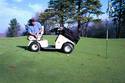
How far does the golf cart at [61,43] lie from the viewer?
49.6ft

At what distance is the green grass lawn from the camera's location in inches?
416

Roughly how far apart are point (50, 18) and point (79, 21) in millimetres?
8641

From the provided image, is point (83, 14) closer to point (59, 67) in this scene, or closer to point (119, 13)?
point (119, 13)

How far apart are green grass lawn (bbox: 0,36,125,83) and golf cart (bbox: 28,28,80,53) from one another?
0.33m

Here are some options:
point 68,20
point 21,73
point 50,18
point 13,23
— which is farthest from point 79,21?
point 21,73

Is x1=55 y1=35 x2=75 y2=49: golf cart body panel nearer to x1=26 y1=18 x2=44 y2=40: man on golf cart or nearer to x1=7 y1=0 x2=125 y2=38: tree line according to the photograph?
x1=26 y1=18 x2=44 y2=40: man on golf cart

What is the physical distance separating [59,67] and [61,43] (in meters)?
3.42

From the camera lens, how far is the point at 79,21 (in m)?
56.2

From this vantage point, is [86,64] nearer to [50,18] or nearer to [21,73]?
[21,73]

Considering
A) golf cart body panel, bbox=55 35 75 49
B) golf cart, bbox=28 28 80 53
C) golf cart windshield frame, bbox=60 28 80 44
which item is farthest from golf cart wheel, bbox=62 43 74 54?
golf cart windshield frame, bbox=60 28 80 44

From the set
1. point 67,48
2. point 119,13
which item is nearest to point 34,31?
point 67,48

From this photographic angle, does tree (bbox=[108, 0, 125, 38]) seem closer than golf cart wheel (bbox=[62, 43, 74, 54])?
No

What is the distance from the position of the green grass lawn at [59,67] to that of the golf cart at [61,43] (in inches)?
12.9

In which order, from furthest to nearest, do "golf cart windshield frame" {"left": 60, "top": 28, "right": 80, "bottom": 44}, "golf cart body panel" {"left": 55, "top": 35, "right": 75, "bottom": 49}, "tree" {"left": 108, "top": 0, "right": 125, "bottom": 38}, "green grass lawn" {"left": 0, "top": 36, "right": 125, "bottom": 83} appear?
"tree" {"left": 108, "top": 0, "right": 125, "bottom": 38}
"golf cart windshield frame" {"left": 60, "top": 28, "right": 80, "bottom": 44}
"golf cart body panel" {"left": 55, "top": 35, "right": 75, "bottom": 49}
"green grass lawn" {"left": 0, "top": 36, "right": 125, "bottom": 83}
